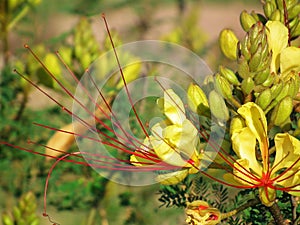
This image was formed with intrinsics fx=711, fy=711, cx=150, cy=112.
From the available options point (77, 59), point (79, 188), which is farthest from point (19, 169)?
point (77, 59)

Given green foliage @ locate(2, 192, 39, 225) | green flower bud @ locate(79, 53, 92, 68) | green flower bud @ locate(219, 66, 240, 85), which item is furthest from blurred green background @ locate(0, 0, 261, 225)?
green flower bud @ locate(219, 66, 240, 85)

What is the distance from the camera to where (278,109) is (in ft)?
4.40

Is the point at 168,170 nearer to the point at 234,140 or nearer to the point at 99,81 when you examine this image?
the point at 234,140

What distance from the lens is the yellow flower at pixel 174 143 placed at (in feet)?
4.45

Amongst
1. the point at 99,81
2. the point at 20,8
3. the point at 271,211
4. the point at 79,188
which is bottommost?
the point at 271,211

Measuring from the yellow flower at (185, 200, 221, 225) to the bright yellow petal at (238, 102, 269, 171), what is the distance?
0.16m

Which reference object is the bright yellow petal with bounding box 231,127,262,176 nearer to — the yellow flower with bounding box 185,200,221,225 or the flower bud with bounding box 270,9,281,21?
the yellow flower with bounding box 185,200,221,225

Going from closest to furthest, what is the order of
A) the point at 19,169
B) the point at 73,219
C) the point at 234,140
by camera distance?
the point at 234,140, the point at 19,169, the point at 73,219

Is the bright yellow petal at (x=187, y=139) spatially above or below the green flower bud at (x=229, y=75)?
below

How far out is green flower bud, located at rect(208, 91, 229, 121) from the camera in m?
1.38

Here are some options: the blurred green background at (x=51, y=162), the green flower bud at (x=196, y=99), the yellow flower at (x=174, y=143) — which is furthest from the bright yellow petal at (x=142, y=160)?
the blurred green background at (x=51, y=162)

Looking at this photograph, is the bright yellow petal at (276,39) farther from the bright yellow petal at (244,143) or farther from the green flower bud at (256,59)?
the bright yellow petal at (244,143)

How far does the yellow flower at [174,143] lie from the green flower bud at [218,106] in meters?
0.06

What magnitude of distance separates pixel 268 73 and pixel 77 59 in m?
1.11
